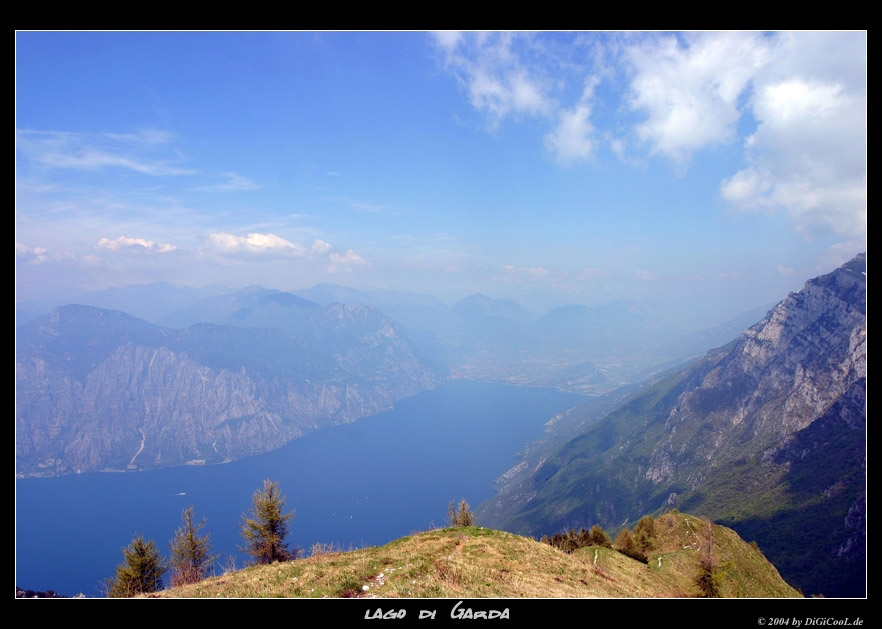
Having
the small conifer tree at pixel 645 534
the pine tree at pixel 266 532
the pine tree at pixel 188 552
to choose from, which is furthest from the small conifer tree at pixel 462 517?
the pine tree at pixel 188 552

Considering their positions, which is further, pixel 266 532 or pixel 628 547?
pixel 628 547

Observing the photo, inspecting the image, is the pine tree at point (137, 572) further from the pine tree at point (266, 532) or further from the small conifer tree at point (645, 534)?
the small conifer tree at point (645, 534)

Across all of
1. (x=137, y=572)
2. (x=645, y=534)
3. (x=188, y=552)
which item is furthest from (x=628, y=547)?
(x=137, y=572)

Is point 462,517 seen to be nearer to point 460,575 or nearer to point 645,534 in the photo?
point 645,534
